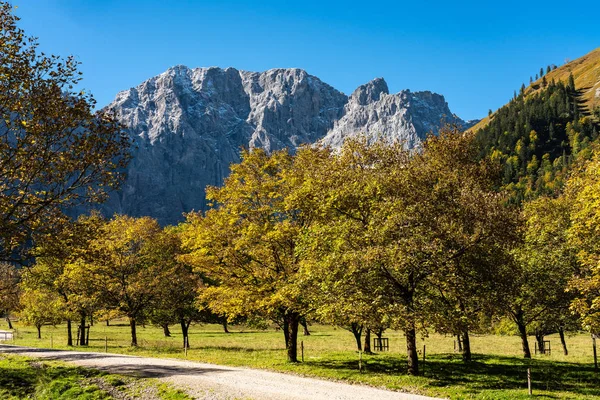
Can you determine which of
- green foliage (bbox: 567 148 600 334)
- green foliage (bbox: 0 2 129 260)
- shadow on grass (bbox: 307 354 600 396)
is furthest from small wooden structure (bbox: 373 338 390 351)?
green foliage (bbox: 0 2 129 260)

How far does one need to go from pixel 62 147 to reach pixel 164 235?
105 ft

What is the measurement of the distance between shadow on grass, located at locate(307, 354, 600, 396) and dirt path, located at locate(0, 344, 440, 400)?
442 centimetres

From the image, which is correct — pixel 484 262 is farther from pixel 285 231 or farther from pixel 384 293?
pixel 285 231

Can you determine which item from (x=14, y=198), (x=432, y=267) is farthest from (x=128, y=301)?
(x=432, y=267)

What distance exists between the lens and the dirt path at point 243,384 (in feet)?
Answer: 65.9

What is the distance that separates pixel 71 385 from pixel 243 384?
31.9ft

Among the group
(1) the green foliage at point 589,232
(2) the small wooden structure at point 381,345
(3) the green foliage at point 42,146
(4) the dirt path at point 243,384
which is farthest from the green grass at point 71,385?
(2) the small wooden structure at point 381,345

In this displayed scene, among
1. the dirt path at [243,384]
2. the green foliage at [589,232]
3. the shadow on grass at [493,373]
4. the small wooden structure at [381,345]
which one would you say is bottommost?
the small wooden structure at [381,345]

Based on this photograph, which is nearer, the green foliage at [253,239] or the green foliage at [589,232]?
the green foliage at [589,232]

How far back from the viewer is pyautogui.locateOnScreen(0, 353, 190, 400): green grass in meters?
22.0

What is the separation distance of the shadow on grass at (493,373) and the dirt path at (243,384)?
442 cm

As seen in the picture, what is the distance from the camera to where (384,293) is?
82.3 feet

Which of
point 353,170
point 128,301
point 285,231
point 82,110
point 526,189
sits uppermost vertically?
point 526,189

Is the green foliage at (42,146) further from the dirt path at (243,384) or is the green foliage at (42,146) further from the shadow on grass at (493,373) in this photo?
the shadow on grass at (493,373)
